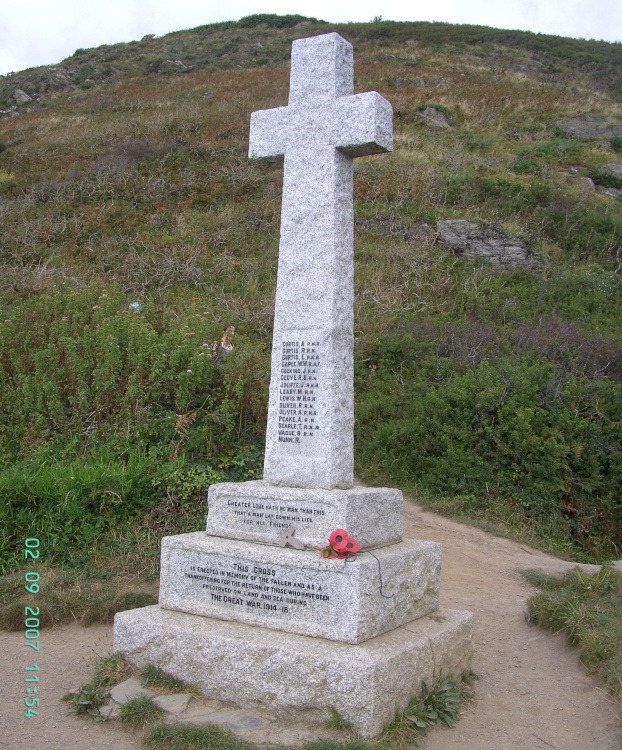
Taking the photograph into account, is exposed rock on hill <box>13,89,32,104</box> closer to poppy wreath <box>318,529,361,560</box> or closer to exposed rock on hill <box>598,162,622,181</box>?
exposed rock on hill <box>598,162,622,181</box>

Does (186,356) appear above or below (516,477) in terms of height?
above

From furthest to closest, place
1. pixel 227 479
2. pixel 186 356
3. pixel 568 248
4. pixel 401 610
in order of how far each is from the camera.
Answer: pixel 568 248
pixel 186 356
pixel 227 479
pixel 401 610

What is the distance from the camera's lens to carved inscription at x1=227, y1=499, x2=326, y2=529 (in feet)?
13.5

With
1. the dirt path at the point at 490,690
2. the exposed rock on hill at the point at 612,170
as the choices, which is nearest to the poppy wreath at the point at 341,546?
the dirt path at the point at 490,690

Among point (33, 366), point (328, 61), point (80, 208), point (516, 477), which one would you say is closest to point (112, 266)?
point (80, 208)

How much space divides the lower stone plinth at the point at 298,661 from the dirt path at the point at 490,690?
0.92 feet

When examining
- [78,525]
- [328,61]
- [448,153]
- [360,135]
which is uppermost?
[448,153]

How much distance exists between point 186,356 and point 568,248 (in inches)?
408

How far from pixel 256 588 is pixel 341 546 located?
61 cm

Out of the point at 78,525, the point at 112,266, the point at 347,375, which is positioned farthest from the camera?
the point at 112,266

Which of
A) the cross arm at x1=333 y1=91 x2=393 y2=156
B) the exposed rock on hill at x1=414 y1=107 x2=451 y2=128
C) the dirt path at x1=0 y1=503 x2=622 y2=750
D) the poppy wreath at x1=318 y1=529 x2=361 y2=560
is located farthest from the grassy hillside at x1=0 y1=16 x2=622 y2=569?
the cross arm at x1=333 y1=91 x2=393 y2=156

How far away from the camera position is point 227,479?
740 centimetres

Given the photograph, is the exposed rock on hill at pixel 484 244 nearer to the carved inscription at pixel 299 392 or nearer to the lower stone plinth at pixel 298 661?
the carved inscription at pixel 299 392

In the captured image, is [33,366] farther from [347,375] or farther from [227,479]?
[347,375]
